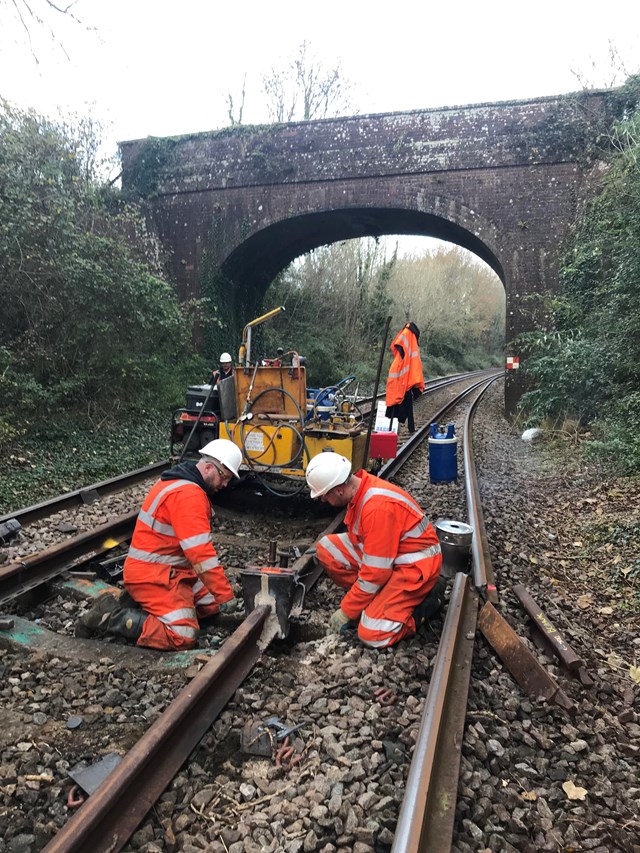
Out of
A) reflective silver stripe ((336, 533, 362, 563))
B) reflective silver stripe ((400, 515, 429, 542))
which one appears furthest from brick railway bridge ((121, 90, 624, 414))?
reflective silver stripe ((400, 515, 429, 542))

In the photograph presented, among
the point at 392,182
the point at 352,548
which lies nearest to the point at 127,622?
the point at 352,548

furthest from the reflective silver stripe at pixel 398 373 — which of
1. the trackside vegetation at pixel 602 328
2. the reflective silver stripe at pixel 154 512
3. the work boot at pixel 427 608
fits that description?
the reflective silver stripe at pixel 154 512

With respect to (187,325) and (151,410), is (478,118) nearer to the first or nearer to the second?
(187,325)

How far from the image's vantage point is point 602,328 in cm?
1088

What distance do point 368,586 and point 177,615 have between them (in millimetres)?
1308

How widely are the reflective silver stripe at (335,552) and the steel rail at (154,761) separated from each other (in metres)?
0.91

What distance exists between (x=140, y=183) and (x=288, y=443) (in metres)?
13.8

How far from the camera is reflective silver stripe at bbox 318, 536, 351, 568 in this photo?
400 centimetres

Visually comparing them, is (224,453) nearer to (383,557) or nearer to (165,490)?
(165,490)

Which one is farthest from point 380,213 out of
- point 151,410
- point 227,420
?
point 227,420

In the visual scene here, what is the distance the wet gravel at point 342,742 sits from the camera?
2189mm

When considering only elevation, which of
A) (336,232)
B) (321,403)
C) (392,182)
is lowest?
(321,403)

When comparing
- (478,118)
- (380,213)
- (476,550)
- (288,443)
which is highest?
(478,118)

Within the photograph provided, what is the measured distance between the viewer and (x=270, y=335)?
2200 centimetres
